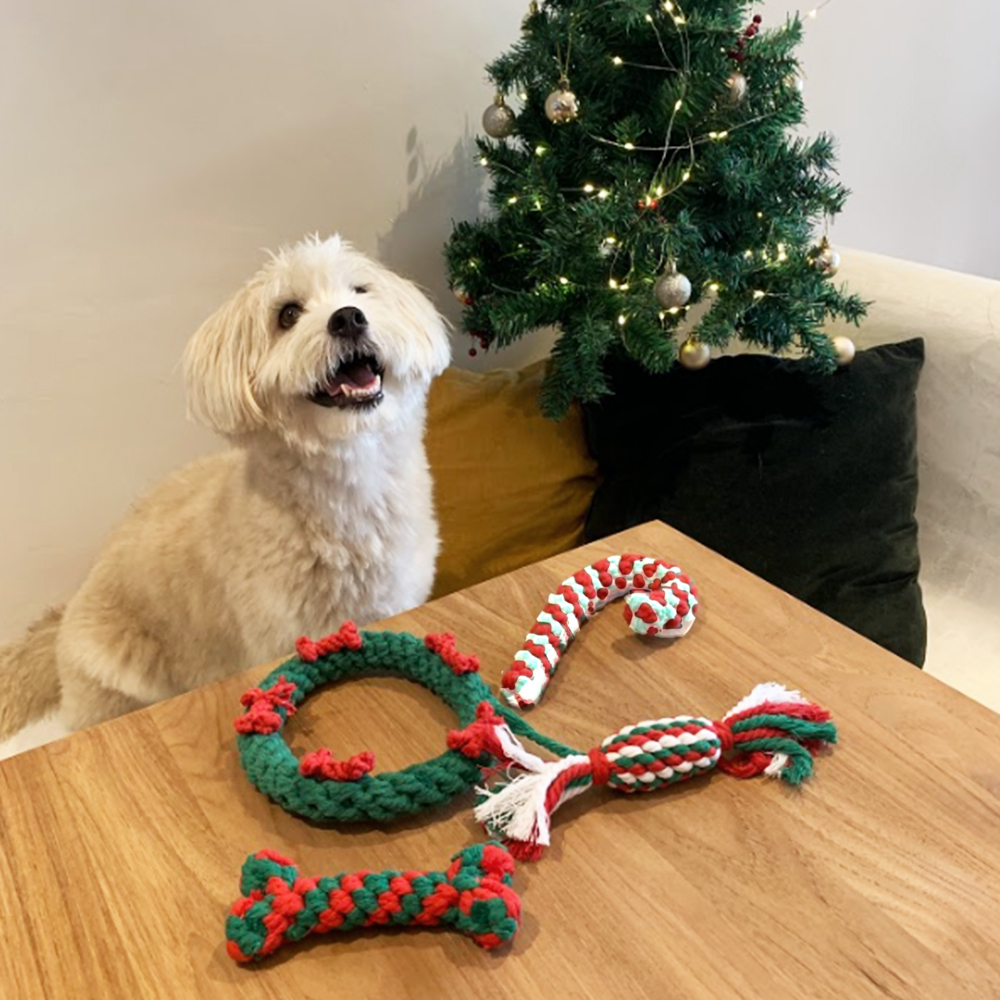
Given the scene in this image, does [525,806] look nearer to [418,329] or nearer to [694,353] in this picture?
[418,329]

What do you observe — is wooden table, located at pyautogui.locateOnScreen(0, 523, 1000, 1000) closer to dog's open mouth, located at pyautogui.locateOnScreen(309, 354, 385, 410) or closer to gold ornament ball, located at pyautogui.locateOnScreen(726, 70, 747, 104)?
dog's open mouth, located at pyautogui.locateOnScreen(309, 354, 385, 410)

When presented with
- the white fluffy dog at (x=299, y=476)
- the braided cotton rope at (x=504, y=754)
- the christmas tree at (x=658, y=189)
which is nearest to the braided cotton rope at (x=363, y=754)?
the braided cotton rope at (x=504, y=754)

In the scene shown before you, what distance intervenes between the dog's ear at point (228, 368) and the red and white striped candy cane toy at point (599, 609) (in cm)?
47

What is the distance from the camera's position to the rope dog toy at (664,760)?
630 millimetres

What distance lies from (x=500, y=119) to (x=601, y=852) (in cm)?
117

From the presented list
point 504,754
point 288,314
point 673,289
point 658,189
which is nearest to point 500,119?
point 658,189

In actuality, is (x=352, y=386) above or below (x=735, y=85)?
below

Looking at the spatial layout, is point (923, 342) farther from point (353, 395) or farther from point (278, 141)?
point (278, 141)

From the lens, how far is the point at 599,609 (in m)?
0.89

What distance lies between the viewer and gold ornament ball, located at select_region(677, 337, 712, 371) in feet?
4.44

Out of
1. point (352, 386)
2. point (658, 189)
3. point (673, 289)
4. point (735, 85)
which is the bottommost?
point (352, 386)

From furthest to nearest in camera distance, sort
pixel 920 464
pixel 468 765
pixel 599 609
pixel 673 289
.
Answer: pixel 920 464
pixel 673 289
pixel 599 609
pixel 468 765

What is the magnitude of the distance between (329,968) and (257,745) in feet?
0.63

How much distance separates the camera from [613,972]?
55 centimetres
